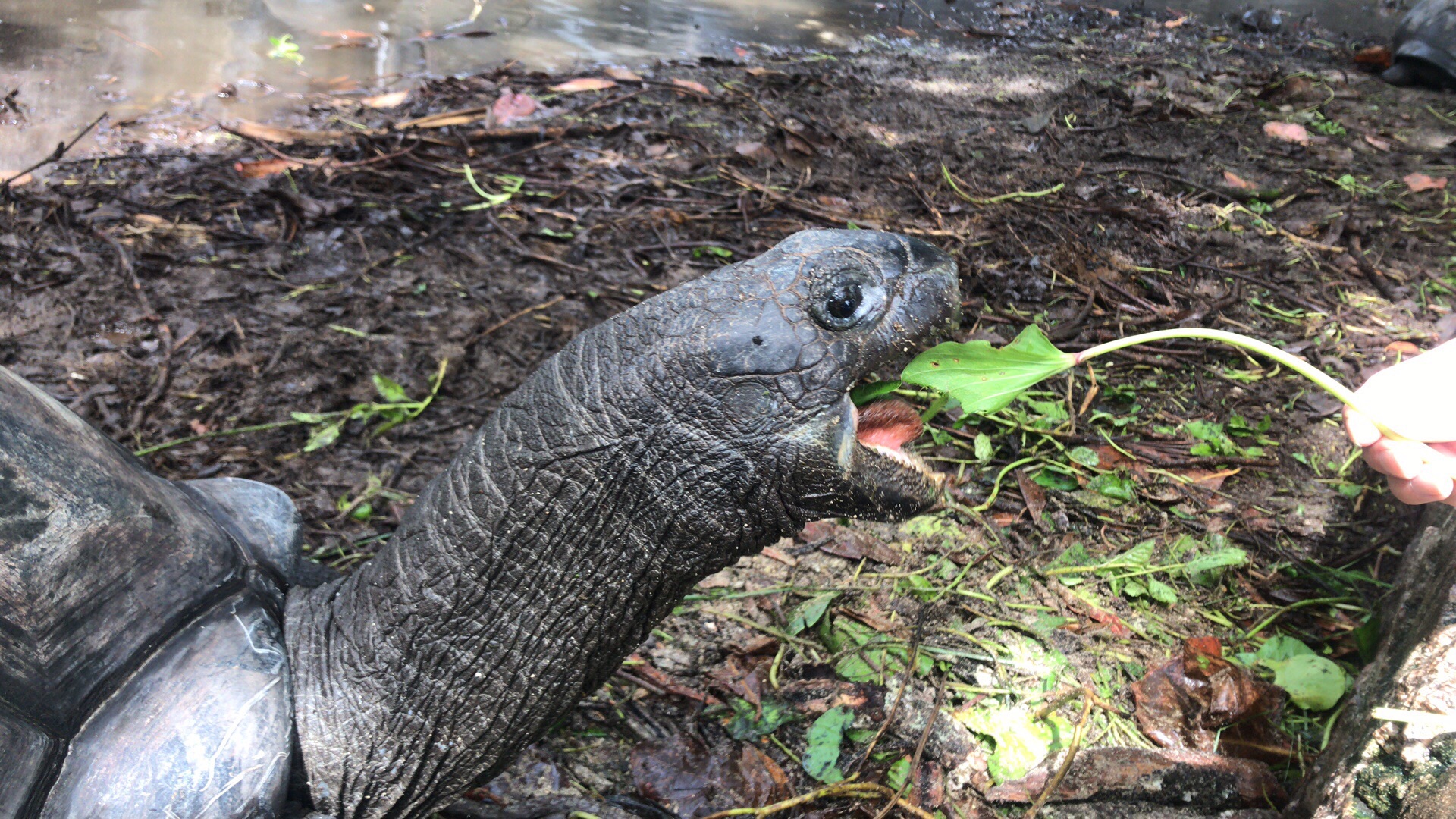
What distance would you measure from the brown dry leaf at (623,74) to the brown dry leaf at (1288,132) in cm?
405

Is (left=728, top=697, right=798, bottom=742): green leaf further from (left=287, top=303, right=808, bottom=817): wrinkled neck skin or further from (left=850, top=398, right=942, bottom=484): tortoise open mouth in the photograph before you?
(left=850, top=398, right=942, bottom=484): tortoise open mouth

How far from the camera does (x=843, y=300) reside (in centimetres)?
175

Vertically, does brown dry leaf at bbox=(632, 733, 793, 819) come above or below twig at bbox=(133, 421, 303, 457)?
below

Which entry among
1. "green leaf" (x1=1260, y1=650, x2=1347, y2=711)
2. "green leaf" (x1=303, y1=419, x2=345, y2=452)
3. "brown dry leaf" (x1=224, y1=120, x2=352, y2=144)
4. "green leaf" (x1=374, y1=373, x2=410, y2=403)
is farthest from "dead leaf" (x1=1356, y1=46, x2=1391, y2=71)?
"green leaf" (x1=303, y1=419, x2=345, y2=452)

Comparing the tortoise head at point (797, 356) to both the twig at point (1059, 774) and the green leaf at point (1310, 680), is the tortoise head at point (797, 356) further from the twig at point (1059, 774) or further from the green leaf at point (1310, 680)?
the green leaf at point (1310, 680)

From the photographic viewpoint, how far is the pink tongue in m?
1.94

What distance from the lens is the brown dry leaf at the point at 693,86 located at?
591 centimetres

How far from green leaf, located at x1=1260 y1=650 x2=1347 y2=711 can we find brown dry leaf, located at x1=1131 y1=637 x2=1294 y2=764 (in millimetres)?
43

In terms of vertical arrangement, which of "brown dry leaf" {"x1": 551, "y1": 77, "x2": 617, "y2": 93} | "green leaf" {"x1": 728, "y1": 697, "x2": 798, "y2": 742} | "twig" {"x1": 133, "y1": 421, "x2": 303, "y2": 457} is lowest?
"green leaf" {"x1": 728, "y1": 697, "x2": 798, "y2": 742}

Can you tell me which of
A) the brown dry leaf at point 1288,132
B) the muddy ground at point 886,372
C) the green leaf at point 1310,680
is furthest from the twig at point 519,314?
the brown dry leaf at point 1288,132

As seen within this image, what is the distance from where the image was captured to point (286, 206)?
4488mm

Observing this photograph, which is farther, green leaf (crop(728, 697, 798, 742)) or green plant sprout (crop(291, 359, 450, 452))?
green plant sprout (crop(291, 359, 450, 452))

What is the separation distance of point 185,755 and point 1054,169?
4.83 metres

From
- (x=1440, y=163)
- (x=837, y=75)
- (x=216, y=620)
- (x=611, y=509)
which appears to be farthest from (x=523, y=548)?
(x=1440, y=163)
